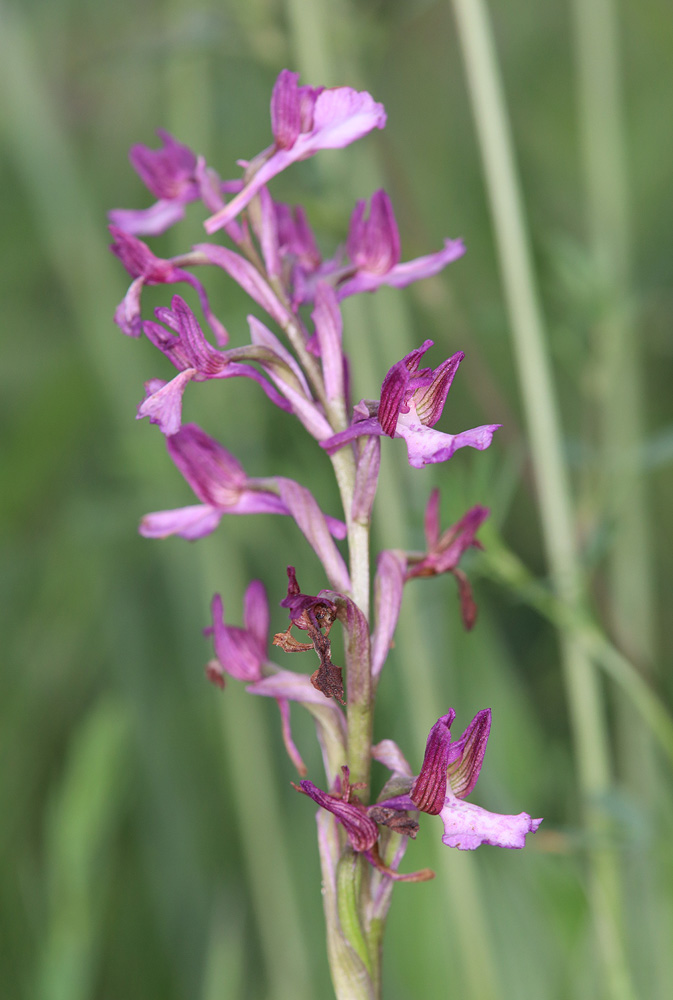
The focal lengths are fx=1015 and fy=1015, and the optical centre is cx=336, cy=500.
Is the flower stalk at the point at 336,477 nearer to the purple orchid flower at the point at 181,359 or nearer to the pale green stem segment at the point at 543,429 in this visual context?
the purple orchid flower at the point at 181,359

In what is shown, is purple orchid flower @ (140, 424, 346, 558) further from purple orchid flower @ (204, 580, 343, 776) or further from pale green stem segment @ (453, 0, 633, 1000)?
pale green stem segment @ (453, 0, 633, 1000)

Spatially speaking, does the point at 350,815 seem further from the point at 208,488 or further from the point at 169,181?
the point at 169,181

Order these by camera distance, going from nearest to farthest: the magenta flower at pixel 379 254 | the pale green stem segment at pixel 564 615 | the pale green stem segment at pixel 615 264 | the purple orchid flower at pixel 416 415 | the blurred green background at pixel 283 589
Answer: the purple orchid flower at pixel 416 415 → the magenta flower at pixel 379 254 → the pale green stem segment at pixel 564 615 → the blurred green background at pixel 283 589 → the pale green stem segment at pixel 615 264

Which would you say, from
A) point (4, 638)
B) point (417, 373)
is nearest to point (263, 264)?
point (417, 373)

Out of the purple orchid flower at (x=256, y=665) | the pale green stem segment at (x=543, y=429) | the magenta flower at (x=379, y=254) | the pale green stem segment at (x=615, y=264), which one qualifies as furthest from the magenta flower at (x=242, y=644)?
the pale green stem segment at (x=615, y=264)

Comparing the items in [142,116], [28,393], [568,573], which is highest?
[142,116]

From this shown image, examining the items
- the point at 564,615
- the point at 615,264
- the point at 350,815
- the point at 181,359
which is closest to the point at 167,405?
the point at 181,359

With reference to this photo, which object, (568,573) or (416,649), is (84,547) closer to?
(416,649)
